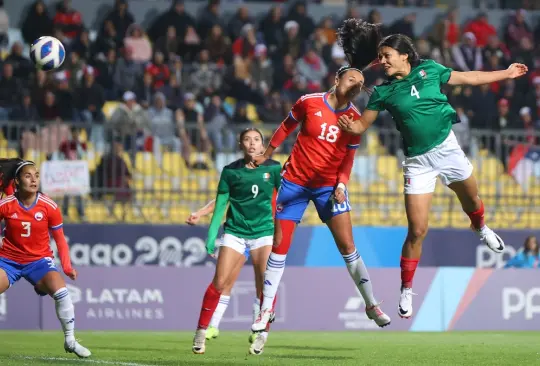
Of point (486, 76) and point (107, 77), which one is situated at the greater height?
point (486, 76)

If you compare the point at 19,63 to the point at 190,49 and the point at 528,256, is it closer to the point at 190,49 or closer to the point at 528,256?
the point at 190,49

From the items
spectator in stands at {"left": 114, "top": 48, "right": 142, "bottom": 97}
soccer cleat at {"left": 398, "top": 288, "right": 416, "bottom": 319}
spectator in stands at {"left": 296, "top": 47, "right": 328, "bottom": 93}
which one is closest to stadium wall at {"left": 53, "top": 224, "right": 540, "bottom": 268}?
spectator in stands at {"left": 114, "top": 48, "right": 142, "bottom": 97}

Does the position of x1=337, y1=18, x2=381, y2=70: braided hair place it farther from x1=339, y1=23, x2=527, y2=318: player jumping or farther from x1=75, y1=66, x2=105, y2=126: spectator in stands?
x1=75, y1=66, x2=105, y2=126: spectator in stands

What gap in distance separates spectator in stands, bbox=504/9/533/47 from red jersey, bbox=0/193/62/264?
16360 mm

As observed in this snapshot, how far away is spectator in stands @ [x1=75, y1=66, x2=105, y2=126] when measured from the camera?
69.1ft

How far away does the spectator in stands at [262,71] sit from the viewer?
2316cm

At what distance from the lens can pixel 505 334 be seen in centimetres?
1683

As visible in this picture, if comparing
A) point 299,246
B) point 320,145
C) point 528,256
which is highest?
point 320,145

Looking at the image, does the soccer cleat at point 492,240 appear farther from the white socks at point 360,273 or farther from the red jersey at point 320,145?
the red jersey at point 320,145

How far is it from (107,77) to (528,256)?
8.74 metres

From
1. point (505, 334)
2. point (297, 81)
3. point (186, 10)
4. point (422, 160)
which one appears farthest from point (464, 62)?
point (422, 160)

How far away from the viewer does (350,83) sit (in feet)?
37.1

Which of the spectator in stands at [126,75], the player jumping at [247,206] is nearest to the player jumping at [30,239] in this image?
the player jumping at [247,206]

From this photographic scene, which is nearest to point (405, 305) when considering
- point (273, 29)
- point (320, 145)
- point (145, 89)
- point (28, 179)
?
point (320, 145)
